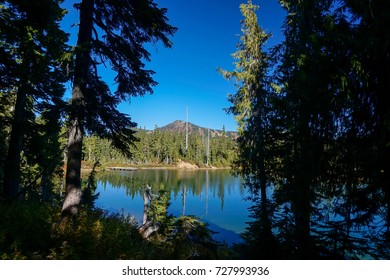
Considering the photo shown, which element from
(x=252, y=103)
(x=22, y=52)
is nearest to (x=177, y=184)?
(x=252, y=103)

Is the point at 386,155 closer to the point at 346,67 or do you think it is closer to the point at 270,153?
the point at 346,67

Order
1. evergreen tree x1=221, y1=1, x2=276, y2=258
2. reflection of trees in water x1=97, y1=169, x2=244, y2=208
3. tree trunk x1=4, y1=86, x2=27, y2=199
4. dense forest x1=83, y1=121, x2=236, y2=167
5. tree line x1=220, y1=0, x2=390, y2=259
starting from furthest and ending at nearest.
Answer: dense forest x1=83, y1=121, x2=236, y2=167
reflection of trees in water x1=97, y1=169, x2=244, y2=208
evergreen tree x1=221, y1=1, x2=276, y2=258
tree trunk x1=4, y1=86, x2=27, y2=199
tree line x1=220, y1=0, x2=390, y2=259

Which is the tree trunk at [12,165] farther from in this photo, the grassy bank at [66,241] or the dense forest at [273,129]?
the grassy bank at [66,241]

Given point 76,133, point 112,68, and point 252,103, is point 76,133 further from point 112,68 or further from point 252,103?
point 252,103

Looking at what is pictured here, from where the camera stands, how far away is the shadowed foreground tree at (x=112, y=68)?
6.60 metres

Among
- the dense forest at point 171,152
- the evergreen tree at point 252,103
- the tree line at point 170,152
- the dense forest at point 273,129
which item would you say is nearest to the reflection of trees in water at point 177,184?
the evergreen tree at point 252,103

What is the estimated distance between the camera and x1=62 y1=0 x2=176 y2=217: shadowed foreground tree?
6.60 m

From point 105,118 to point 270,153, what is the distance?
7.13 meters

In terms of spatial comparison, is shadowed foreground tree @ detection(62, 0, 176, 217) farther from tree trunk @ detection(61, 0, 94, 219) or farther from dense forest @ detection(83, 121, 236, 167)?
dense forest @ detection(83, 121, 236, 167)

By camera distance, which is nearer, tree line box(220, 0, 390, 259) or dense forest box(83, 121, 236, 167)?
tree line box(220, 0, 390, 259)

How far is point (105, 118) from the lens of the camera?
7145 millimetres

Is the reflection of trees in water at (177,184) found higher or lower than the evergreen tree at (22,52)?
lower

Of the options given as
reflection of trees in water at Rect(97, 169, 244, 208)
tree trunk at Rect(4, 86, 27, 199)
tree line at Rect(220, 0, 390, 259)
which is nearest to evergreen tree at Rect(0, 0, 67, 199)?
tree trunk at Rect(4, 86, 27, 199)
